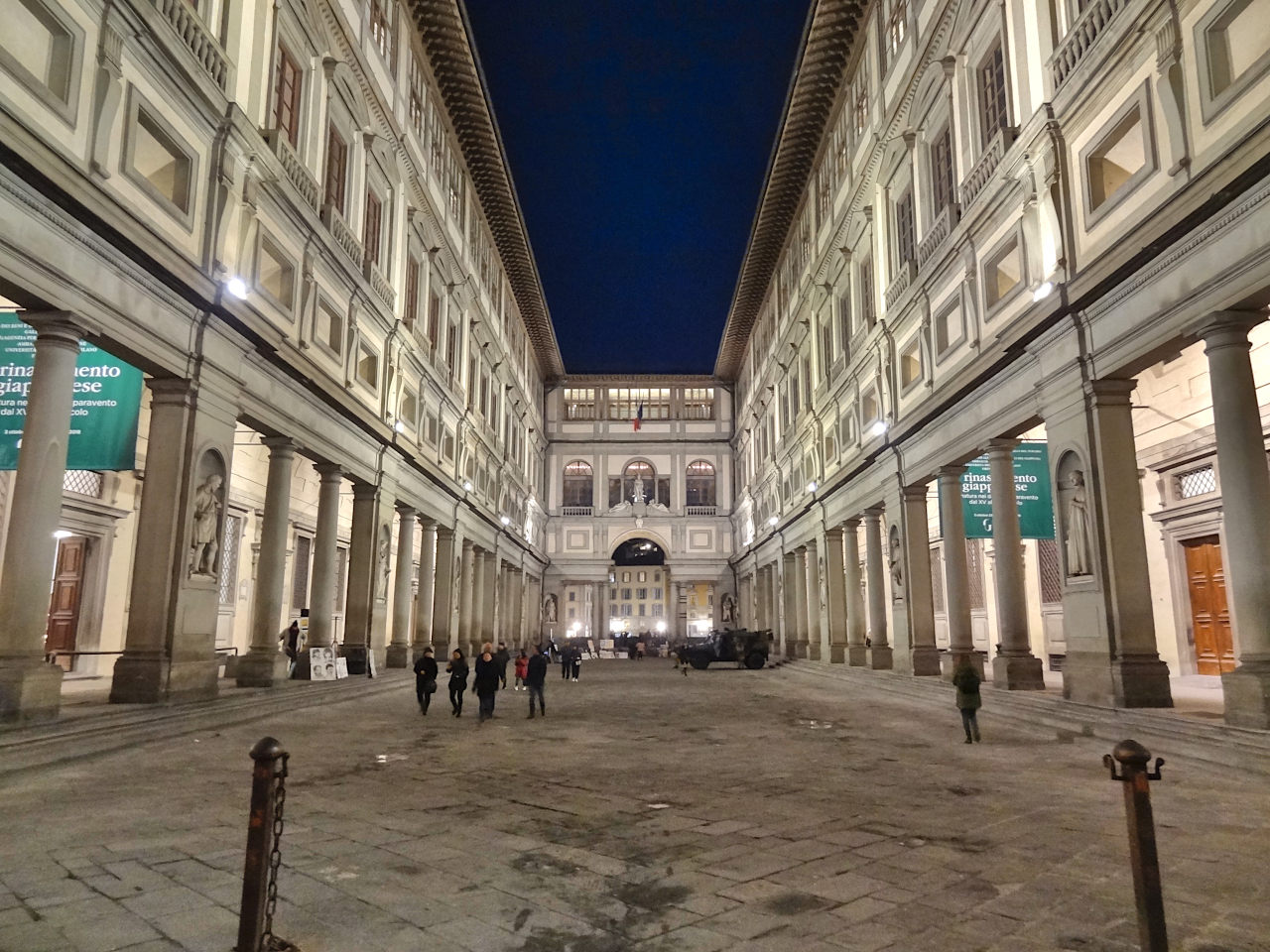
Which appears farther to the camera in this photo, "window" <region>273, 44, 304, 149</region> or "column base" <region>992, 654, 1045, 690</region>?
"window" <region>273, 44, 304, 149</region>

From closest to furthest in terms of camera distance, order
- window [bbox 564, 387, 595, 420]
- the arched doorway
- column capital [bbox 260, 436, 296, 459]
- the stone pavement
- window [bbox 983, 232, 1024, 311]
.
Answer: the stone pavement → window [bbox 983, 232, 1024, 311] → column capital [bbox 260, 436, 296, 459] → window [bbox 564, 387, 595, 420] → the arched doorway

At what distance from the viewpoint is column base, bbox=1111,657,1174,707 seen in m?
11.6

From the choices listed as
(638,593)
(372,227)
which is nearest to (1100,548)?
(372,227)

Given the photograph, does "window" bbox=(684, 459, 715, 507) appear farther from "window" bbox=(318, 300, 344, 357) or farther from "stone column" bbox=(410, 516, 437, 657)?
"window" bbox=(318, 300, 344, 357)

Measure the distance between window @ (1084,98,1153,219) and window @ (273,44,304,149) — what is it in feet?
47.1

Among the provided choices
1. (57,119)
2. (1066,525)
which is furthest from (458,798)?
(1066,525)

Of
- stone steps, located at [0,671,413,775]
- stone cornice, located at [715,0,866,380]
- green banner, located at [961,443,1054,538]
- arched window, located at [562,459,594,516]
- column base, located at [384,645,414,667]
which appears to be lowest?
stone steps, located at [0,671,413,775]

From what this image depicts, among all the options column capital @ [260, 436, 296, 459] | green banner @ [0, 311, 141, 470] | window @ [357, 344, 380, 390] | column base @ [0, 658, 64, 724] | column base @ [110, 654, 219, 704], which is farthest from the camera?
window @ [357, 344, 380, 390]

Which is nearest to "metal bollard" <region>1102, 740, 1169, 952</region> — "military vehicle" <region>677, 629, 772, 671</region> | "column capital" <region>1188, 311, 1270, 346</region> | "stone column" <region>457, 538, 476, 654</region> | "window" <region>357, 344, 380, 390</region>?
"column capital" <region>1188, 311, 1270, 346</region>

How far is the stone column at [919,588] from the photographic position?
66.6 feet

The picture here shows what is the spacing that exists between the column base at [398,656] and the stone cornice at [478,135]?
62.6 ft

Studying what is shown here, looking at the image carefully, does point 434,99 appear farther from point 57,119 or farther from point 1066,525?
point 1066,525

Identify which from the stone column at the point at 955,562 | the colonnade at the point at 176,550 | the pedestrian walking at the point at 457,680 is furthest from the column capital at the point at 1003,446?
the colonnade at the point at 176,550

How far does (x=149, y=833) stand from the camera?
19.0 feet
